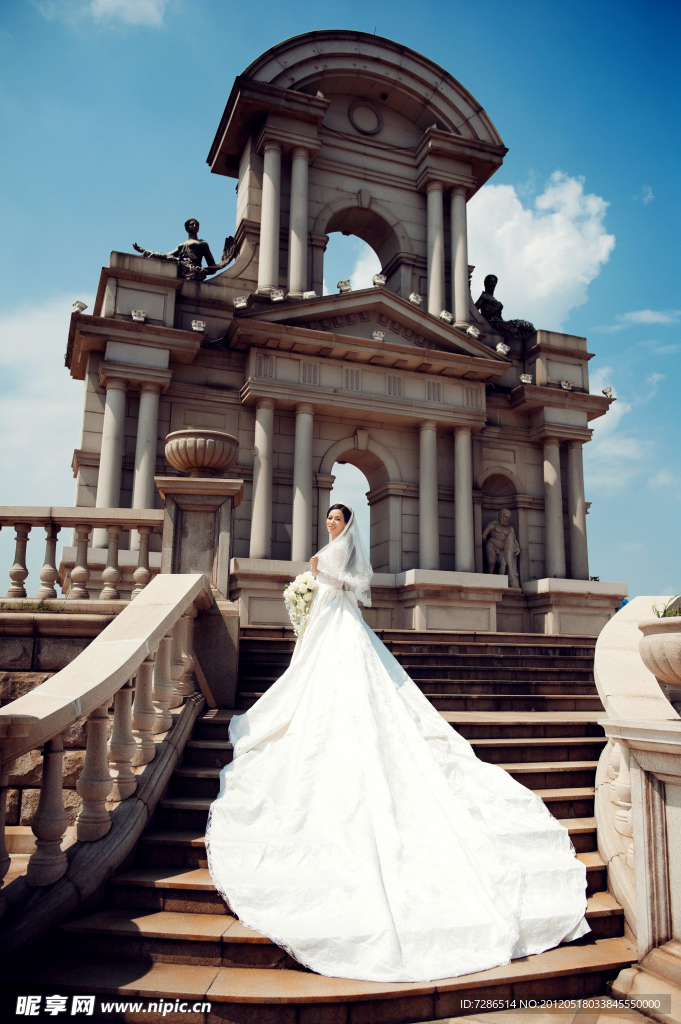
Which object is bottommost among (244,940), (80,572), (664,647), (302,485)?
(244,940)

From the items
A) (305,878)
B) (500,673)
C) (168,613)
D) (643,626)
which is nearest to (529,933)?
(305,878)

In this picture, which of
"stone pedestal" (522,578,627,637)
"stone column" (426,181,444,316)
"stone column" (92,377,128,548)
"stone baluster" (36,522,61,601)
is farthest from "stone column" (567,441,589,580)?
"stone baluster" (36,522,61,601)

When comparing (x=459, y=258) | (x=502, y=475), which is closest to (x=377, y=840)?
(x=502, y=475)

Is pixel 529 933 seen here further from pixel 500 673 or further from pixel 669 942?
pixel 500 673

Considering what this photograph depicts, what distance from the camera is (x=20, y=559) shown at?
7562 mm

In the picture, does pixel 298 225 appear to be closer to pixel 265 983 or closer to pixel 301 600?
pixel 301 600

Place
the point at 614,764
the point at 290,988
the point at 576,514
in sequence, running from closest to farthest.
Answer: the point at 290,988 → the point at 614,764 → the point at 576,514

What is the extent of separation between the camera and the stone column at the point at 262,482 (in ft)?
49.4

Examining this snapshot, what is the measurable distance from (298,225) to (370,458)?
565 centimetres

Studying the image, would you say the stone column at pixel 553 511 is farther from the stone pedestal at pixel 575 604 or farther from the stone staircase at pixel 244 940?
the stone staircase at pixel 244 940

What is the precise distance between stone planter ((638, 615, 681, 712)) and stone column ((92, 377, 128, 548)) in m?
11.7

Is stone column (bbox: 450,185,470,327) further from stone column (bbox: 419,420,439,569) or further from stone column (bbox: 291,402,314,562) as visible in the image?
stone column (bbox: 291,402,314,562)

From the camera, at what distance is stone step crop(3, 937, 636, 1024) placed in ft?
11.3

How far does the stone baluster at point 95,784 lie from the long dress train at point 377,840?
0.69 m
